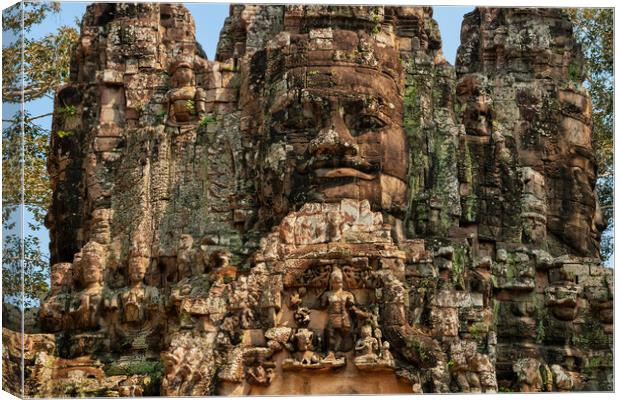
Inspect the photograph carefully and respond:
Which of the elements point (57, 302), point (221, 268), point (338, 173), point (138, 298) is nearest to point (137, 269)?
point (138, 298)

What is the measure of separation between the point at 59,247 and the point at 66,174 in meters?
1.08

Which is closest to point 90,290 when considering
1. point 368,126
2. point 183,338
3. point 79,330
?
point 79,330

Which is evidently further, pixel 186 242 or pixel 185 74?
pixel 185 74

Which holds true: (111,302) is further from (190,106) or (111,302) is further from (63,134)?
(63,134)

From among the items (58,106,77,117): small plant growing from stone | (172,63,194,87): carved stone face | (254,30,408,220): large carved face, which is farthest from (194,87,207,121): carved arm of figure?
(58,106,77,117): small plant growing from stone

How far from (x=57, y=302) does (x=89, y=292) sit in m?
0.47

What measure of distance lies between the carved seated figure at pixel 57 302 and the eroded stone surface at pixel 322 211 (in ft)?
0.10

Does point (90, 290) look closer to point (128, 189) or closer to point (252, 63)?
point (128, 189)

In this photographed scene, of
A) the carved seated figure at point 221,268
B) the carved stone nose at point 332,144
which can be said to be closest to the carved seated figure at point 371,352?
the carved seated figure at point 221,268

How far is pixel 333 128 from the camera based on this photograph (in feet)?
90.3

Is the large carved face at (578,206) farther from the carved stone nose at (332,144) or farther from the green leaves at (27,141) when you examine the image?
the green leaves at (27,141)

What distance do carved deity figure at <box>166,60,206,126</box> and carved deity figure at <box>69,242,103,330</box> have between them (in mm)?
2203

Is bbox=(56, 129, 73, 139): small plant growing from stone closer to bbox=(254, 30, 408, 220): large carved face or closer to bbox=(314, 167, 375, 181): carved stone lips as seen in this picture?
bbox=(254, 30, 408, 220): large carved face

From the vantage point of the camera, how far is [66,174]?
97.1 feet
